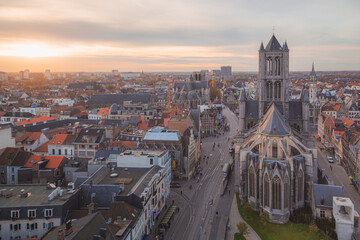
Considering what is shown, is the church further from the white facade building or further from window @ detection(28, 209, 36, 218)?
the white facade building

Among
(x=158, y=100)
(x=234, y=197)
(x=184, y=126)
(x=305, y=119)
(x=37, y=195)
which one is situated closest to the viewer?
(x=37, y=195)

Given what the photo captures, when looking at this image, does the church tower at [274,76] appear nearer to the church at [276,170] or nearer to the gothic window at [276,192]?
the church at [276,170]

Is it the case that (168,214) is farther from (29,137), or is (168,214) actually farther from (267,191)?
(29,137)

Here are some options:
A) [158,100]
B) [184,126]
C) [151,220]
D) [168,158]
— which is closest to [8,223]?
[151,220]

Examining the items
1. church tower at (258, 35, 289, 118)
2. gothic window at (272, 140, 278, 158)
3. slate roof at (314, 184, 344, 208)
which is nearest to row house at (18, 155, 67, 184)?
gothic window at (272, 140, 278, 158)

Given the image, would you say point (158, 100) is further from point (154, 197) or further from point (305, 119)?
point (154, 197)

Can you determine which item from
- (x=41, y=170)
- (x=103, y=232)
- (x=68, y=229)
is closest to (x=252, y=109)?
(x=41, y=170)
